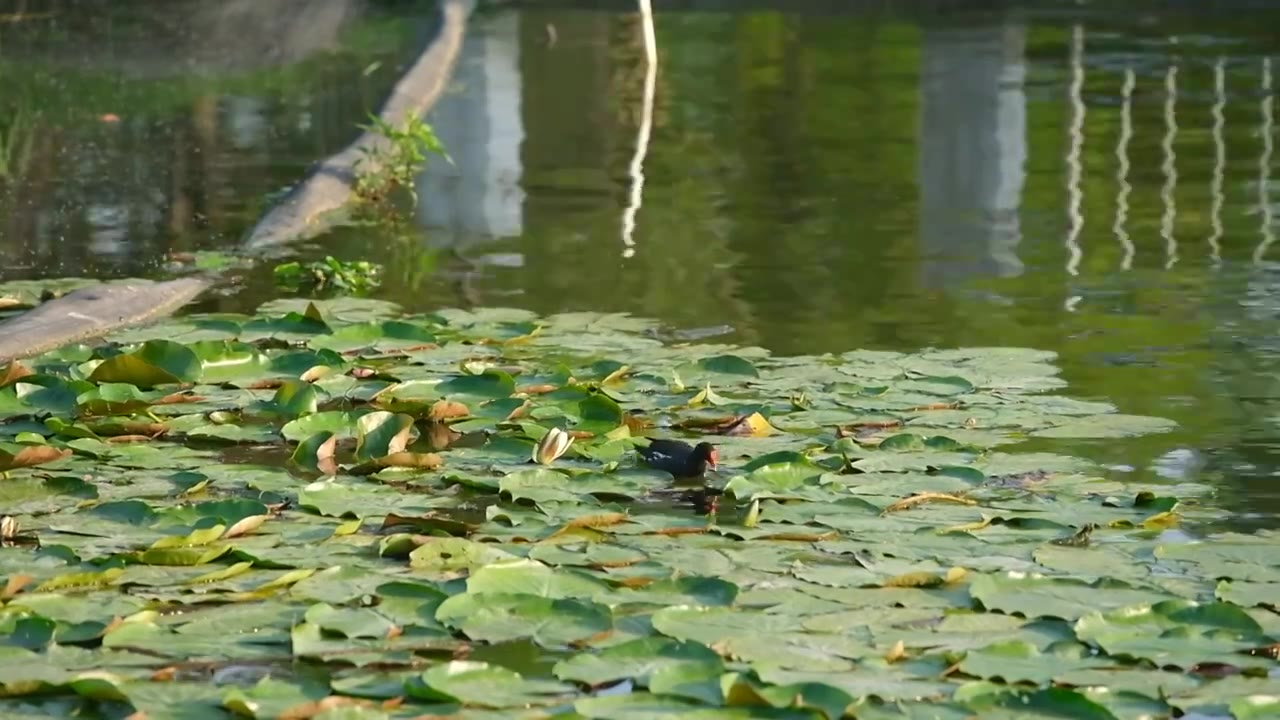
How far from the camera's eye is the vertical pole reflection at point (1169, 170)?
7703mm

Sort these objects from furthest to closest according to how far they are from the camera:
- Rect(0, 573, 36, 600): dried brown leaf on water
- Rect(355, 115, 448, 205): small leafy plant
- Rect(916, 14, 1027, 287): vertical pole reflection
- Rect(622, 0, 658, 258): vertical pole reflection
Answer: Rect(355, 115, 448, 205): small leafy plant
Rect(622, 0, 658, 258): vertical pole reflection
Rect(916, 14, 1027, 287): vertical pole reflection
Rect(0, 573, 36, 600): dried brown leaf on water

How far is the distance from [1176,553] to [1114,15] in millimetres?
15607

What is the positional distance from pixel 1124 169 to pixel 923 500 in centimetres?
592

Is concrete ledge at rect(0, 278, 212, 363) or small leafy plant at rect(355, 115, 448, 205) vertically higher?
small leafy plant at rect(355, 115, 448, 205)

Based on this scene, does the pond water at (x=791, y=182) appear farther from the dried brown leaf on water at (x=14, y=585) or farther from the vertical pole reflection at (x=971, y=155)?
the dried brown leaf on water at (x=14, y=585)

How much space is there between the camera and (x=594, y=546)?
12.8 feet

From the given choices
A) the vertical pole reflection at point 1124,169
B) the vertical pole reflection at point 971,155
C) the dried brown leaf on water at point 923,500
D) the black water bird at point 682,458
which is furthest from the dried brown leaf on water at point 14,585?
the vertical pole reflection at point 1124,169

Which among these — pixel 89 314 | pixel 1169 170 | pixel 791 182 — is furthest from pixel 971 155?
pixel 89 314

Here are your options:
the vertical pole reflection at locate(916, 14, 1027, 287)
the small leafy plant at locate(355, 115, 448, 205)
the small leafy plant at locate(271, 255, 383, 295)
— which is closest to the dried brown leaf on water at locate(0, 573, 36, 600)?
the small leafy plant at locate(271, 255, 383, 295)

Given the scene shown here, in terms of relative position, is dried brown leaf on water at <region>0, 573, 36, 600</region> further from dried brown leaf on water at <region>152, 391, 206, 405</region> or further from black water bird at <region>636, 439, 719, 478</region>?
dried brown leaf on water at <region>152, 391, 206, 405</region>

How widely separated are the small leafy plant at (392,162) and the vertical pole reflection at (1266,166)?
11.0 feet

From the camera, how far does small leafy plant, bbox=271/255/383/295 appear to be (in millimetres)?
7012

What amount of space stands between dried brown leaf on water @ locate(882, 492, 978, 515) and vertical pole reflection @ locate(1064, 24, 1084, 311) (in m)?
2.40

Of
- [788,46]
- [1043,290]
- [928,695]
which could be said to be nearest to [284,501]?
[928,695]
